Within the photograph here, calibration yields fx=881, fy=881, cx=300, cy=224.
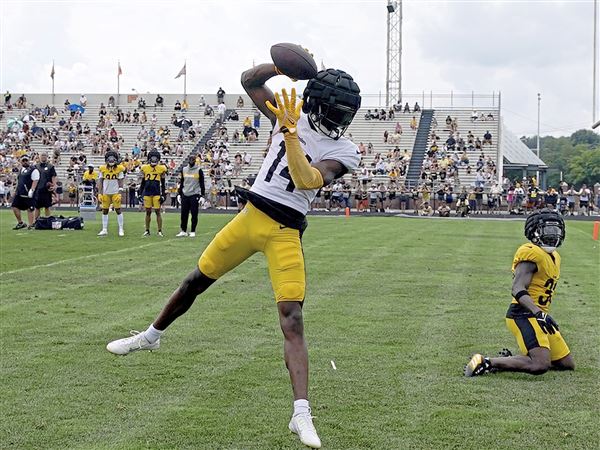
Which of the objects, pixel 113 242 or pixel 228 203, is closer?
pixel 113 242

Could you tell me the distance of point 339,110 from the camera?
532cm

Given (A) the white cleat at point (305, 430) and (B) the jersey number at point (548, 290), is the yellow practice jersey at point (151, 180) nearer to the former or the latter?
(B) the jersey number at point (548, 290)

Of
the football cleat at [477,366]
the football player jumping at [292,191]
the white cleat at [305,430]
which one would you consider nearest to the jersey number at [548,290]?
the football cleat at [477,366]

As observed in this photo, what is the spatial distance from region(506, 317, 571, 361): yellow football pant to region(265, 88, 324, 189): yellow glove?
2704 millimetres

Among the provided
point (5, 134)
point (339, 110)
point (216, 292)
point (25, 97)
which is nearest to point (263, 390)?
point (339, 110)

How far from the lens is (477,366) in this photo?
6.50 m

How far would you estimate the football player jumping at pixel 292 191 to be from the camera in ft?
16.4

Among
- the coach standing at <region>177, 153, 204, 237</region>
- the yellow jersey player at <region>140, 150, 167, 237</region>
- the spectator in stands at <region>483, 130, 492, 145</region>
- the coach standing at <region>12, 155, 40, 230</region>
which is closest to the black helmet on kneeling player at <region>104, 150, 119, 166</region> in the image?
the yellow jersey player at <region>140, 150, 167, 237</region>

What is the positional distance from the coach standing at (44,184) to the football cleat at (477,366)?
15.7 m

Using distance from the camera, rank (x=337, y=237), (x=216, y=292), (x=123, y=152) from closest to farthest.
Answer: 1. (x=216, y=292)
2. (x=337, y=237)
3. (x=123, y=152)

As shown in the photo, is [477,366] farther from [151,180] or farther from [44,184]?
[44,184]

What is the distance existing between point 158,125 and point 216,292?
1678 inches

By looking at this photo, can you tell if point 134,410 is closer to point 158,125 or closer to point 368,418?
point 368,418

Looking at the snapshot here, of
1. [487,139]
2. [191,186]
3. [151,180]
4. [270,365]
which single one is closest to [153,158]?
[151,180]
